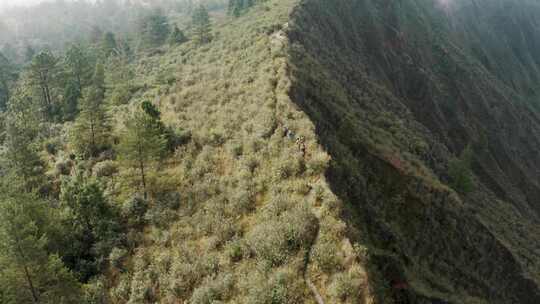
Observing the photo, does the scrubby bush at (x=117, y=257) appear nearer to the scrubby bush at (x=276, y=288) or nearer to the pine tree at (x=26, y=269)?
the pine tree at (x=26, y=269)

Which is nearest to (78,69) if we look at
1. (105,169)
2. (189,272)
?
(105,169)

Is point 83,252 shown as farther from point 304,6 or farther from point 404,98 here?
point 404,98

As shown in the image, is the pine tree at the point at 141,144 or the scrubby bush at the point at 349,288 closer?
the scrubby bush at the point at 349,288

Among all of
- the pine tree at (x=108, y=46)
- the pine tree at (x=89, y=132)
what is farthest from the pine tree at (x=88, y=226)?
the pine tree at (x=108, y=46)

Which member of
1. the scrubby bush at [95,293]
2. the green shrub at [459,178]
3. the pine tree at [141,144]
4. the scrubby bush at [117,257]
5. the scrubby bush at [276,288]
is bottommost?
the green shrub at [459,178]

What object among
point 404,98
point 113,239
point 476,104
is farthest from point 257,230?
point 476,104
